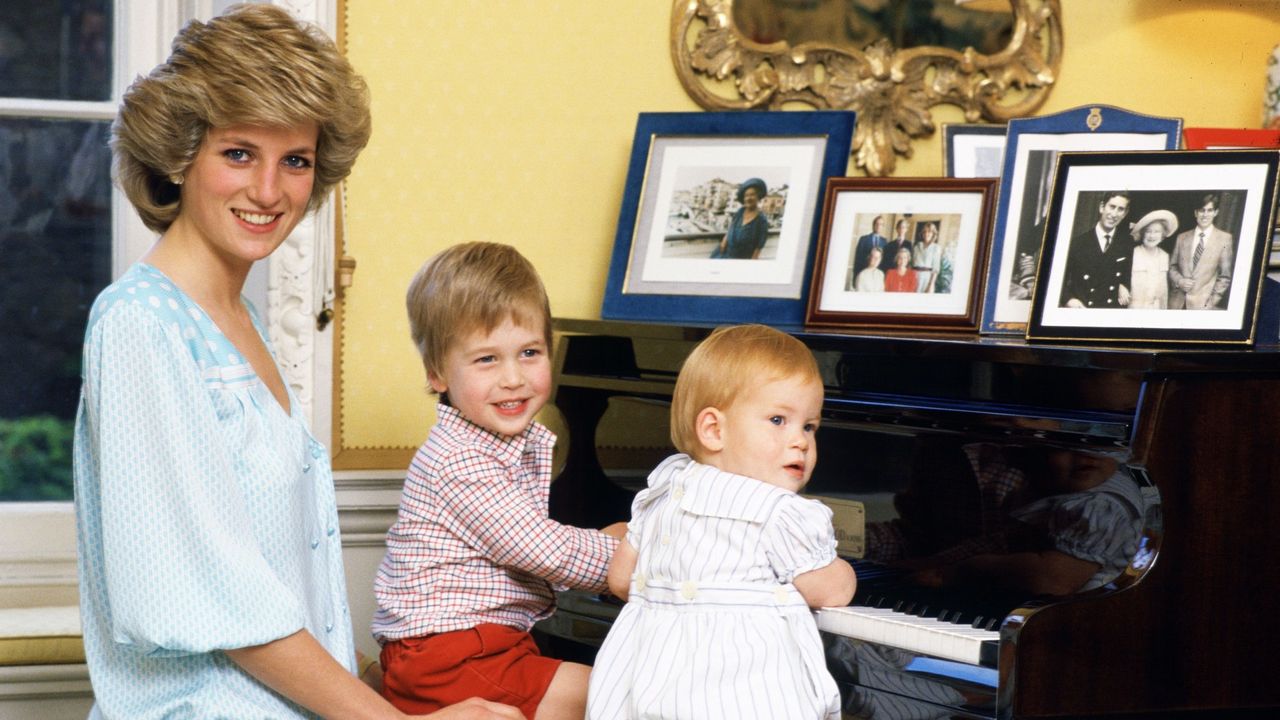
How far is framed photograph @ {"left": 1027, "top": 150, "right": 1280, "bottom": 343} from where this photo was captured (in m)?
1.88

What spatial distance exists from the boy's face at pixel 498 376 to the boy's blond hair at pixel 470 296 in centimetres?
1

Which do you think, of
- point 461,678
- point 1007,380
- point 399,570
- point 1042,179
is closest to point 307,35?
point 399,570

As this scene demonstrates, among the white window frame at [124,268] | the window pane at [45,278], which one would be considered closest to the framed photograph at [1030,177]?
the white window frame at [124,268]

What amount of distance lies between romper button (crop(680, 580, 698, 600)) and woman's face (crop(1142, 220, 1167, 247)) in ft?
2.79

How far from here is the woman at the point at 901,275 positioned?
2305 mm

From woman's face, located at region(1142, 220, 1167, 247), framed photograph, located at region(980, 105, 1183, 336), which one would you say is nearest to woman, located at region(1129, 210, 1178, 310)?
woman's face, located at region(1142, 220, 1167, 247)

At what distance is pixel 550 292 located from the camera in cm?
290

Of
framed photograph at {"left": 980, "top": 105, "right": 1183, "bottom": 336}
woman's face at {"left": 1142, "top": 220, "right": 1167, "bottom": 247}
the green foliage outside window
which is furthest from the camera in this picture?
the green foliage outside window

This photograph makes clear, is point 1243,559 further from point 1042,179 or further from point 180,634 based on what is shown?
point 180,634

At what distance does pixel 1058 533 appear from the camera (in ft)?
5.97

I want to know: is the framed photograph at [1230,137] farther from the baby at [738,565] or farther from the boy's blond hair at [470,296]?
the boy's blond hair at [470,296]

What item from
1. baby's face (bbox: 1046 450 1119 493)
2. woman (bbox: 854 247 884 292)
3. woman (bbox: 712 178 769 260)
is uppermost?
woman (bbox: 712 178 769 260)

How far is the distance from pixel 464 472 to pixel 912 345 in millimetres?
658

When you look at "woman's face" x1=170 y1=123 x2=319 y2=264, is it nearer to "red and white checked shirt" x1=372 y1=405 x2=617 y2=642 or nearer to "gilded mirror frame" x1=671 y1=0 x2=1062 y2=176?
"red and white checked shirt" x1=372 y1=405 x2=617 y2=642
